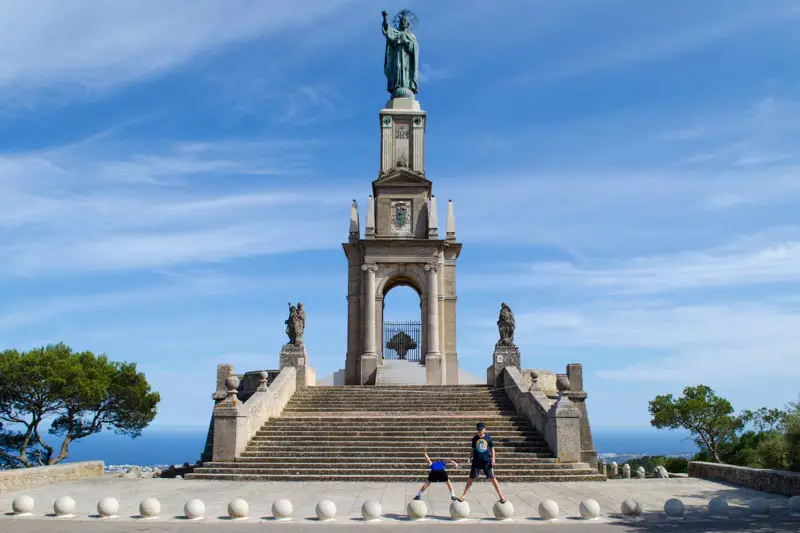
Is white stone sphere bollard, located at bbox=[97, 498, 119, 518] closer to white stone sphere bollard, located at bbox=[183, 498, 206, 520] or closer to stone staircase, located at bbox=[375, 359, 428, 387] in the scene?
white stone sphere bollard, located at bbox=[183, 498, 206, 520]

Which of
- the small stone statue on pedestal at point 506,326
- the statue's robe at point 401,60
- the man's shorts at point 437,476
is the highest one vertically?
the statue's robe at point 401,60

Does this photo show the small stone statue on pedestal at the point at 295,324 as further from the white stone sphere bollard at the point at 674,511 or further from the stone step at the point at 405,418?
the white stone sphere bollard at the point at 674,511

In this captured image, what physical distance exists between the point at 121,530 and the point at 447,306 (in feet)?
74.5

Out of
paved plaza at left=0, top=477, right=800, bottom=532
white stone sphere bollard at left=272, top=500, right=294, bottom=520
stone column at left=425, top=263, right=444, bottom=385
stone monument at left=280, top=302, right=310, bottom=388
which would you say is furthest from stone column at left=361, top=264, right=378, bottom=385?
white stone sphere bollard at left=272, top=500, right=294, bottom=520

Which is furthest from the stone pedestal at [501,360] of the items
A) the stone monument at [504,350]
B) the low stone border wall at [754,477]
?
the low stone border wall at [754,477]

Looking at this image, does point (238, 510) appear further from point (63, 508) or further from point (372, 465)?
point (372, 465)

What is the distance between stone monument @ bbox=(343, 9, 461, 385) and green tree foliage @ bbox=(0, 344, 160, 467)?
44.4 feet

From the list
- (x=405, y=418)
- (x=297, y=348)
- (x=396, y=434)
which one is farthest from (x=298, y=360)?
(x=396, y=434)

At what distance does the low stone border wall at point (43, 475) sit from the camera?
15.7 metres

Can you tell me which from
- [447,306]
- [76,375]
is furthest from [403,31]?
[76,375]

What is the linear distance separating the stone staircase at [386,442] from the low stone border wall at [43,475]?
122 inches

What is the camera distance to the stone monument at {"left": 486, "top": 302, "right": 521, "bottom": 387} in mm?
25469

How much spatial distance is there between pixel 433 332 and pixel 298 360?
7.89 metres

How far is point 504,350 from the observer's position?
25.9 meters
